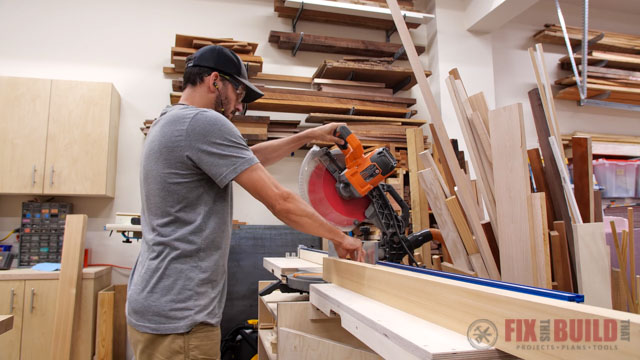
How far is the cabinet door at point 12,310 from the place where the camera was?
9.20ft

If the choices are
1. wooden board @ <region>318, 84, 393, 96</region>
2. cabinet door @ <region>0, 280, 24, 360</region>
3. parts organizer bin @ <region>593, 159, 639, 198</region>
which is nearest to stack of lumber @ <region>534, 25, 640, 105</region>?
parts organizer bin @ <region>593, 159, 639, 198</region>

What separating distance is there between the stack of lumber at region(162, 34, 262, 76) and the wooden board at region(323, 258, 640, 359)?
253 centimetres

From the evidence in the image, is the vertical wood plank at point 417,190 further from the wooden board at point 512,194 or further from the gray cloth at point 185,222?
the gray cloth at point 185,222

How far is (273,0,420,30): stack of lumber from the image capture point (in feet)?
12.4

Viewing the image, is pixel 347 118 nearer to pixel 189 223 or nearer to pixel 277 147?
pixel 277 147

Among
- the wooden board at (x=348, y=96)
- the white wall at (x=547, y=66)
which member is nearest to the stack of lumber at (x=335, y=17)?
the wooden board at (x=348, y=96)

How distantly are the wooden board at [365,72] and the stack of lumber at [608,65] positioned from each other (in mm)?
1667

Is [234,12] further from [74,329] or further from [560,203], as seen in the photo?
[560,203]

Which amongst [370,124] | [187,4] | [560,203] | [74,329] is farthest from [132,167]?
[560,203]

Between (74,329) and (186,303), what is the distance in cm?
232

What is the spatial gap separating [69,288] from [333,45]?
9.69 feet

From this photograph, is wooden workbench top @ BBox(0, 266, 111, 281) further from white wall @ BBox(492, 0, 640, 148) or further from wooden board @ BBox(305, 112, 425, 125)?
white wall @ BBox(492, 0, 640, 148)

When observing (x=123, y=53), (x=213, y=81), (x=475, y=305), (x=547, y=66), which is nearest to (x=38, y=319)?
(x=123, y=53)

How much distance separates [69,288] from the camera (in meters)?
2.87
